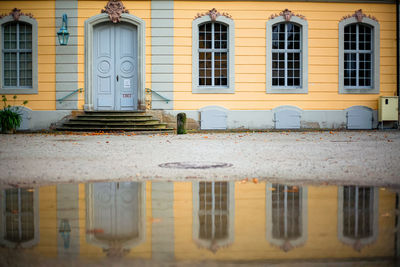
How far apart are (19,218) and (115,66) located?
52.4ft

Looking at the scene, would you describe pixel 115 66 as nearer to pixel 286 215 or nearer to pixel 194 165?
pixel 194 165

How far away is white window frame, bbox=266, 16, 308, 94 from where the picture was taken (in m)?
20.0

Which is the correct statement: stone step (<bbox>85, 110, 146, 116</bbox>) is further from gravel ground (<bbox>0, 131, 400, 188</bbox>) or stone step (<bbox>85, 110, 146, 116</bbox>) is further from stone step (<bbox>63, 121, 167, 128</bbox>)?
gravel ground (<bbox>0, 131, 400, 188</bbox>)

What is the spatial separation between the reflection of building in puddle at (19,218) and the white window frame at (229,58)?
1409 cm

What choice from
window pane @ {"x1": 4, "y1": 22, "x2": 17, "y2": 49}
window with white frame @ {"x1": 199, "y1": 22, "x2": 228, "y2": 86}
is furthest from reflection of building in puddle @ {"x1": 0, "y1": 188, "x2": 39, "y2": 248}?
window pane @ {"x1": 4, "y1": 22, "x2": 17, "y2": 49}

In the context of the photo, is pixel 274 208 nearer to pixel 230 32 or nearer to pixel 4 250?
pixel 4 250

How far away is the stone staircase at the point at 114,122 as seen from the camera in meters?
17.6

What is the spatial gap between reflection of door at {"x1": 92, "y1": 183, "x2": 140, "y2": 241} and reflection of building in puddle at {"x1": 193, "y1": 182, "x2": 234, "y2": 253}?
20.3 inches

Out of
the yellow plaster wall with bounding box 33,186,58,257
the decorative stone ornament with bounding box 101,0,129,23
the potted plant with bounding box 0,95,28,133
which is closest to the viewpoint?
the yellow plaster wall with bounding box 33,186,58,257

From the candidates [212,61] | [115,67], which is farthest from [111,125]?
[212,61]

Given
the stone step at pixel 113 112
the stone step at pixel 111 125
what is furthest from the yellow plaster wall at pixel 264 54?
the stone step at pixel 111 125

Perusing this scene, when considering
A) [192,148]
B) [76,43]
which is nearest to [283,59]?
[76,43]

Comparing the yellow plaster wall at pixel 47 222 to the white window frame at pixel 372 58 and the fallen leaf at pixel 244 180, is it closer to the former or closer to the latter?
the fallen leaf at pixel 244 180

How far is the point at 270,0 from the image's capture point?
65.3ft
